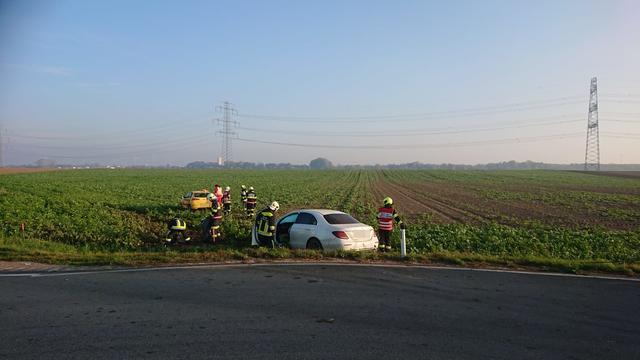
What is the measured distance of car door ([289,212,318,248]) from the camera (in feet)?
42.0

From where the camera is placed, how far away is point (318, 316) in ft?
22.0

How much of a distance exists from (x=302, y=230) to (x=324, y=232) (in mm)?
856

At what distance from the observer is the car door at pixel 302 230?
1281 cm

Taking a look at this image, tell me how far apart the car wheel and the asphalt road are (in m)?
2.73

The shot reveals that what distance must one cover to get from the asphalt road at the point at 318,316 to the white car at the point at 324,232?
2.43m

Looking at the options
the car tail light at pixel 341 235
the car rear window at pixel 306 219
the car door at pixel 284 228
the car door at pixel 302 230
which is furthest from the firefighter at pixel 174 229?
the car tail light at pixel 341 235

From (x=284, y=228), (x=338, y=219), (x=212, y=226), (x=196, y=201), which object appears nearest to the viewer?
(x=338, y=219)

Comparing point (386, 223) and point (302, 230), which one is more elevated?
point (386, 223)

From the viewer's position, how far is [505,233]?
58.1 feet

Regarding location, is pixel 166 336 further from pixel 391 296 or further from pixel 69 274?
pixel 69 274

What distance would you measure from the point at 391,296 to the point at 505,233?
11.3 meters

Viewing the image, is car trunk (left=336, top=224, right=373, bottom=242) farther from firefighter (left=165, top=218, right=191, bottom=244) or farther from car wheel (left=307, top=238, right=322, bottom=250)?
firefighter (left=165, top=218, right=191, bottom=244)

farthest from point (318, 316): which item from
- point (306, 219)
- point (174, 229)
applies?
point (174, 229)

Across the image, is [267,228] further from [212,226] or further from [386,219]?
[386,219]
